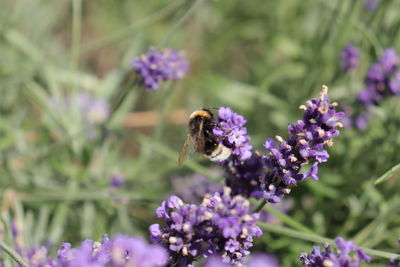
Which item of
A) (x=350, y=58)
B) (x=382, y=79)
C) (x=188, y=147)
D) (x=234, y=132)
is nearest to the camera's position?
(x=234, y=132)

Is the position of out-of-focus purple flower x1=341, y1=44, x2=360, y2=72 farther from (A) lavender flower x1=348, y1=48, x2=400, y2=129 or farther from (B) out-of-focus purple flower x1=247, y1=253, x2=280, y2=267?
(B) out-of-focus purple flower x1=247, y1=253, x2=280, y2=267

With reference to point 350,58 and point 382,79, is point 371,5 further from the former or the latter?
point 382,79

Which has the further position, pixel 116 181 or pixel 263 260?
pixel 116 181

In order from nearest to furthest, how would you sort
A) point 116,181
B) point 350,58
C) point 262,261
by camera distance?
1. point 262,261
2. point 116,181
3. point 350,58

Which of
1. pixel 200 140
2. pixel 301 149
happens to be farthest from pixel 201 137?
pixel 301 149

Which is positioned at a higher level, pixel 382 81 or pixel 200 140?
pixel 382 81

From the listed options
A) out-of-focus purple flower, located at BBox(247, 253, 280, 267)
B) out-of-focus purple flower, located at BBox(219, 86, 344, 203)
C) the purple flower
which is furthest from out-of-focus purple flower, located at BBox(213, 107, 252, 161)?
the purple flower

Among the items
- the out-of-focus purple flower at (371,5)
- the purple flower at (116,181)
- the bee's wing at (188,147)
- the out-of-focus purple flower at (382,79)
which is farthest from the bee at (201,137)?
the out-of-focus purple flower at (371,5)

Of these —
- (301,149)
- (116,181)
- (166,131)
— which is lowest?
(301,149)
